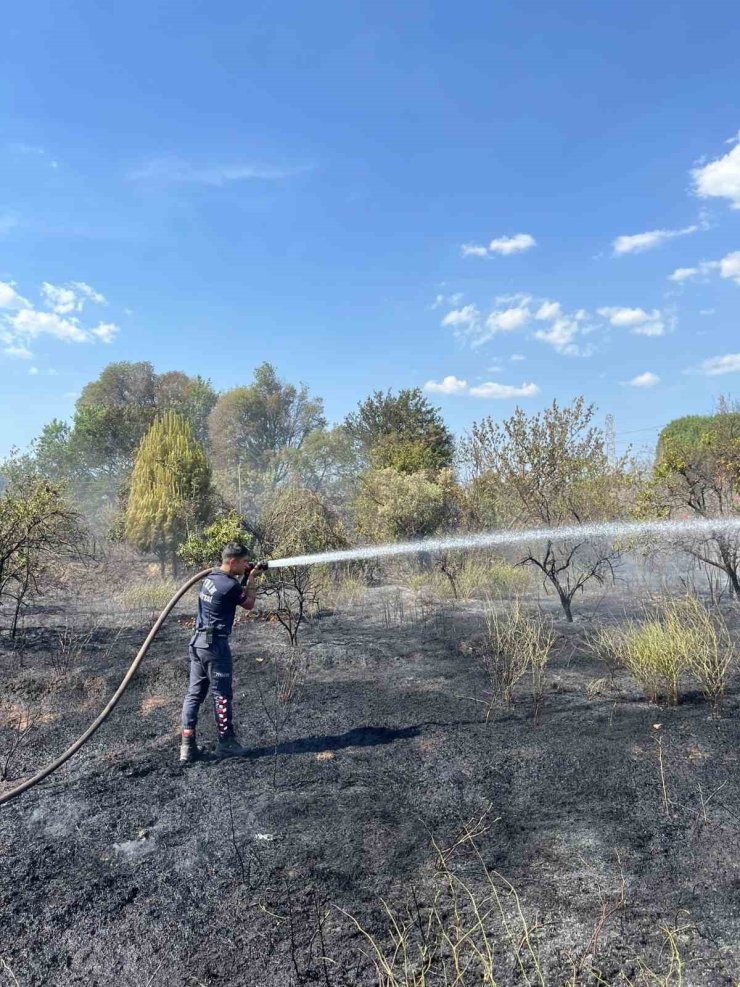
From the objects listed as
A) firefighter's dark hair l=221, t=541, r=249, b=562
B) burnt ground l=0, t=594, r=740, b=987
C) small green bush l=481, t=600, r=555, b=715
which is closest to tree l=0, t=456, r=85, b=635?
burnt ground l=0, t=594, r=740, b=987

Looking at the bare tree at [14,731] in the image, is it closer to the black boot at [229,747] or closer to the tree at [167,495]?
the black boot at [229,747]

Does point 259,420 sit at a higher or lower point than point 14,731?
higher

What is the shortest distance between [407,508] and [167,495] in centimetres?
593

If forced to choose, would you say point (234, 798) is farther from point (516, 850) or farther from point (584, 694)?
point (584, 694)

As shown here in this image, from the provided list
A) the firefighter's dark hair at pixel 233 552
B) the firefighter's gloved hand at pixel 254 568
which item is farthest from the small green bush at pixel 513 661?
the firefighter's dark hair at pixel 233 552

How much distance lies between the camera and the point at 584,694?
18.1 ft

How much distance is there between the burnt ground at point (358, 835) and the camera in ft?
8.20

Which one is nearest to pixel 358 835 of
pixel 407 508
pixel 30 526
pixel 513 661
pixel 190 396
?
pixel 513 661

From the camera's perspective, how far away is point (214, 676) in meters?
4.64

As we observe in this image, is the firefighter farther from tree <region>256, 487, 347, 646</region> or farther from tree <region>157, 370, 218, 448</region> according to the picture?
tree <region>157, 370, 218, 448</region>

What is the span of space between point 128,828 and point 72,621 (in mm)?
6153

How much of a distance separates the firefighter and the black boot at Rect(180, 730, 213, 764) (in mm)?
23

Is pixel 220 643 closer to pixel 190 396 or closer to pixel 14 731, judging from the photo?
pixel 14 731

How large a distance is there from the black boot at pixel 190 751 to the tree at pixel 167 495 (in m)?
10.9
